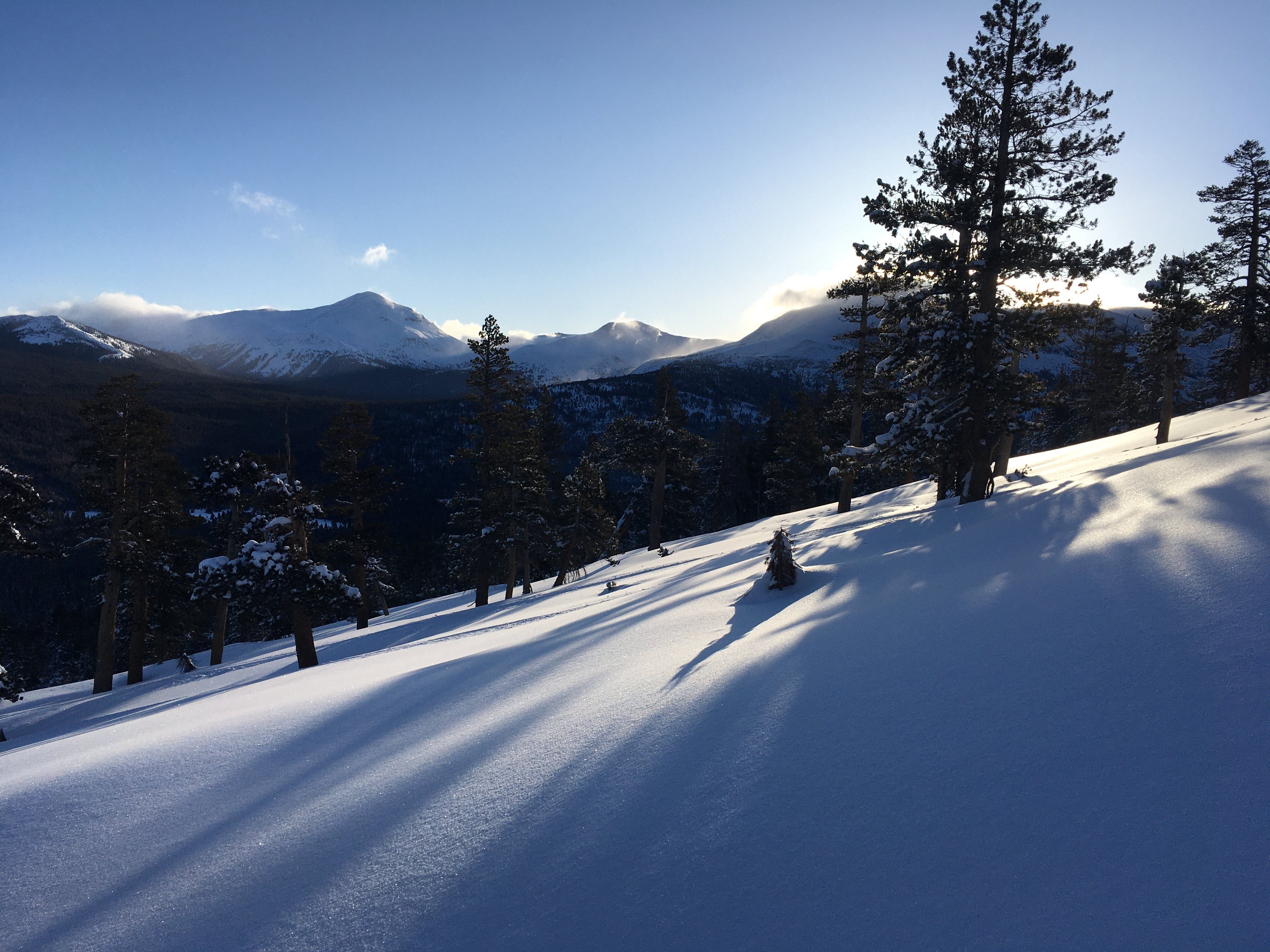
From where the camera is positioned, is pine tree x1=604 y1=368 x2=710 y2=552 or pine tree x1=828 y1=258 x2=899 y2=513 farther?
pine tree x1=604 y1=368 x2=710 y2=552

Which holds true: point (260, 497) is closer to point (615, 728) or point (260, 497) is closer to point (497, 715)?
point (497, 715)

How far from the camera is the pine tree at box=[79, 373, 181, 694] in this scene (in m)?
19.8

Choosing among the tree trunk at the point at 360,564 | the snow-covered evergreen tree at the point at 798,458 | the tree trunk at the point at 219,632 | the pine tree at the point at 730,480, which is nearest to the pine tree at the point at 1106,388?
the snow-covered evergreen tree at the point at 798,458

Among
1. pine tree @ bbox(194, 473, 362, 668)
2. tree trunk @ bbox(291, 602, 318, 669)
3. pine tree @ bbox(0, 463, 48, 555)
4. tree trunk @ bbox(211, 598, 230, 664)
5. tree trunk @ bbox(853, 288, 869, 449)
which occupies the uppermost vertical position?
tree trunk @ bbox(853, 288, 869, 449)

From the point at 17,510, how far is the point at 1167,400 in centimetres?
3401

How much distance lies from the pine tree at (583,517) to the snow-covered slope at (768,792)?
69.0 feet

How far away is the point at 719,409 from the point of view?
188250mm

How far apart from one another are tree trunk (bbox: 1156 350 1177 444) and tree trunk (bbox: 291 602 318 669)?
87.5 feet

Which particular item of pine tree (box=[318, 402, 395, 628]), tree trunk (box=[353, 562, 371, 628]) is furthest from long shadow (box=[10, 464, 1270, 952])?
tree trunk (box=[353, 562, 371, 628])

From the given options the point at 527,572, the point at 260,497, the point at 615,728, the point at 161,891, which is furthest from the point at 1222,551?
the point at 527,572

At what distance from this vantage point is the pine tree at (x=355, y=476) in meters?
24.5

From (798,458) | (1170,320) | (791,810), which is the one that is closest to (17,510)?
(791,810)

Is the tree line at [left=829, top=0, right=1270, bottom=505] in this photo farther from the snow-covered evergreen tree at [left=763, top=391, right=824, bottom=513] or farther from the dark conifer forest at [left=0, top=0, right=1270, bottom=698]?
the snow-covered evergreen tree at [left=763, top=391, right=824, bottom=513]

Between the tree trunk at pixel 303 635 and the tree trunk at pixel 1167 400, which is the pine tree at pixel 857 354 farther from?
the tree trunk at pixel 303 635
